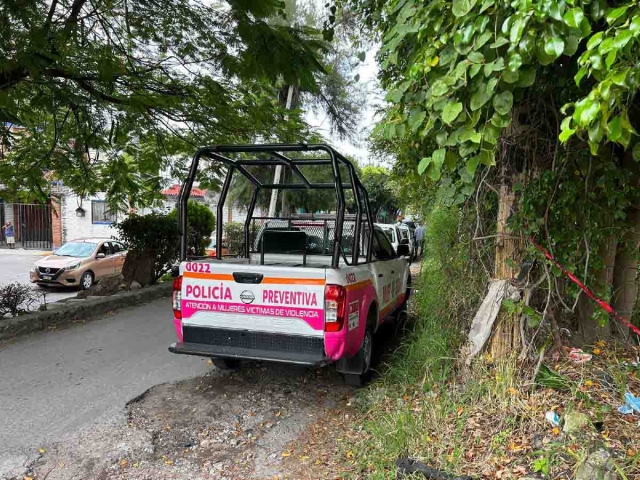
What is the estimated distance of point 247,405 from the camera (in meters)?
4.46

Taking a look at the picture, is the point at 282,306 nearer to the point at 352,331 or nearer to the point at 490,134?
the point at 352,331

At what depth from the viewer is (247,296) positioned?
14.2 ft

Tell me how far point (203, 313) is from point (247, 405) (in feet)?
3.37

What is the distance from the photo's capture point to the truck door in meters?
5.55

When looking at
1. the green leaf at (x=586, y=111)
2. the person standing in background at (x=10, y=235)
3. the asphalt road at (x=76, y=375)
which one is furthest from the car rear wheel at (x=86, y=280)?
the person standing in background at (x=10, y=235)

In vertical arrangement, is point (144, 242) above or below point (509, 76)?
below

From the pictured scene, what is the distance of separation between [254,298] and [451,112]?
2.81m

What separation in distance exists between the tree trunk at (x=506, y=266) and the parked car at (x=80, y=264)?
970 cm

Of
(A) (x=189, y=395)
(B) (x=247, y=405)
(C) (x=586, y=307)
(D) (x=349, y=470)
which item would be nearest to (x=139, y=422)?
(A) (x=189, y=395)

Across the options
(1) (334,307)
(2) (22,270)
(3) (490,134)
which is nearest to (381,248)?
(1) (334,307)

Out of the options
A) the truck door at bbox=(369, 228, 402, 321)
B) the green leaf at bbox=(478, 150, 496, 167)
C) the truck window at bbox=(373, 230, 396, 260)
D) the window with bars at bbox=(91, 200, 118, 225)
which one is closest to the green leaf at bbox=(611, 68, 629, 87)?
the green leaf at bbox=(478, 150, 496, 167)

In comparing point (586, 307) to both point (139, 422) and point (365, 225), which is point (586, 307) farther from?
point (139, 422)

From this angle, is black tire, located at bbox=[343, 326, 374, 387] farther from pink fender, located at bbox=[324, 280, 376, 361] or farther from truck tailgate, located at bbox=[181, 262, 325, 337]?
truck tailgate, located at bbox=[181, 262, 325, 337]

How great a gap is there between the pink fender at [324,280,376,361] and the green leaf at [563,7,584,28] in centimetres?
289
